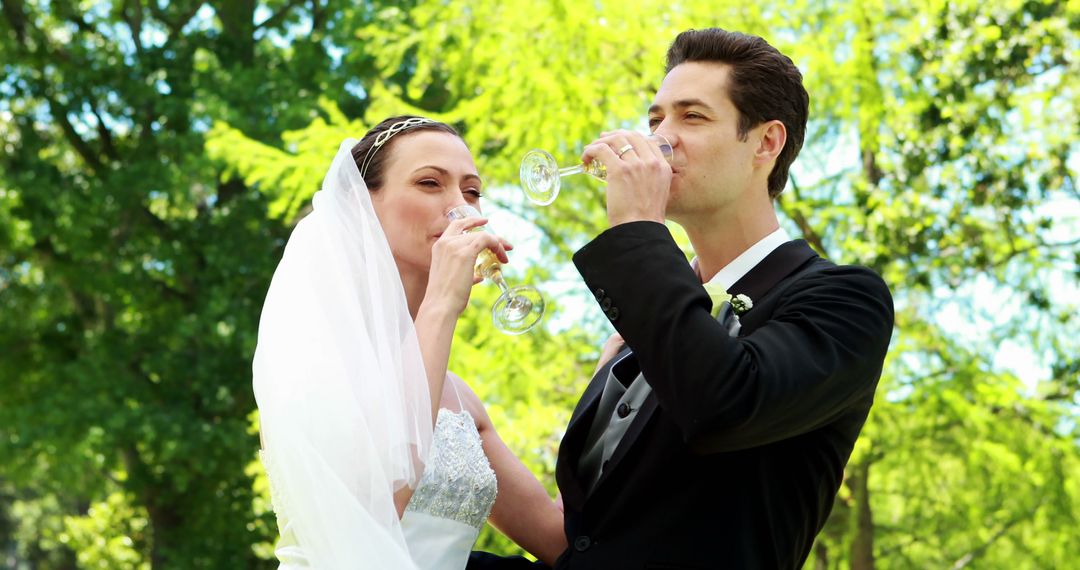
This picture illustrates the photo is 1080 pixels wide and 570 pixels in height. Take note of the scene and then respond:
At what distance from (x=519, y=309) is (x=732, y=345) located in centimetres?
75

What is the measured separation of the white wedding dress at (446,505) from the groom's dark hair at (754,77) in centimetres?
122

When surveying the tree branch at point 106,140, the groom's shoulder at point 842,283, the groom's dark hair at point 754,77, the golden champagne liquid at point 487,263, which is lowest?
the groom's shoulder at point 842,283

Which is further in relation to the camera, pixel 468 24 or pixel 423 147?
pixel 468 24

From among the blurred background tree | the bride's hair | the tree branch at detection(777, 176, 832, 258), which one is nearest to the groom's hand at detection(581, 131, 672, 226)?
the bride's hair

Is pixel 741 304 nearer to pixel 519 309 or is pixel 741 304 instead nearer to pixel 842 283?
pixel 842 283

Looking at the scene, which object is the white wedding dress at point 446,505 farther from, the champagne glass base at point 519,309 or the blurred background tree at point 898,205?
the blurred background tree at point 898,205

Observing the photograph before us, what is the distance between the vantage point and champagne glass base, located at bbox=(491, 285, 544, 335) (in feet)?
10.4

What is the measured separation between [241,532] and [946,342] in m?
11.5

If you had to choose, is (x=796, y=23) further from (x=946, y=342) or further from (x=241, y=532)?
(x=241, y=532)

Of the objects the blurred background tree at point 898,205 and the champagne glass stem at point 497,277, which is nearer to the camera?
the champagne glass stem at point 497,277

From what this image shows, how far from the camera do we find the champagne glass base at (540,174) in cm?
320

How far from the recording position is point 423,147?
376cm

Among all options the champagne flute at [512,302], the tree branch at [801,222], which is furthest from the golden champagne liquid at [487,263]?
the tree branch at [801,222]

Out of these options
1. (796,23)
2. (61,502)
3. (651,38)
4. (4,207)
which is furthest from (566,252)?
(61,502)
